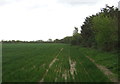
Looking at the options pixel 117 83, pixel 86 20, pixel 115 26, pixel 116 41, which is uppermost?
pixel 86 20

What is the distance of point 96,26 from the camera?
129 ft

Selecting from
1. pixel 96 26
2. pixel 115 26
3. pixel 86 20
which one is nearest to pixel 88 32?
pixel 86 20

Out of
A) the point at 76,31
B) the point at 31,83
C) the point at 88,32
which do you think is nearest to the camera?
the point at 31,83

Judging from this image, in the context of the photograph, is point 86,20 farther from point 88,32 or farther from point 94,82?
point 94,82

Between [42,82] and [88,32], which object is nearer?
[42,82]

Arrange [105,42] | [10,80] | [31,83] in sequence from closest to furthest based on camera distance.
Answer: [31,83] < [10,80] < [105,42]

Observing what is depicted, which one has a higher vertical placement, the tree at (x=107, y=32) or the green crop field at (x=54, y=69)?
the tree at (x=107, y=32)

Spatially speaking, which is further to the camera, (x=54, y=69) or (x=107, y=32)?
(x=107, y=32)

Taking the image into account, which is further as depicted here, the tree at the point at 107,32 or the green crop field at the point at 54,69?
the tree at the point at 107,32

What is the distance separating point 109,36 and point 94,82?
25.5 meters

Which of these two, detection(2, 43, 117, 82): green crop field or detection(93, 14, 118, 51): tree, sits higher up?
detection(93, 14, 118, 51): tree

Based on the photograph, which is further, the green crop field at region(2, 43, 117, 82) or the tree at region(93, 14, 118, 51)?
the tree at region(93, 14, 118, 51)

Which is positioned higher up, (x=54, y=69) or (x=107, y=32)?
(x=107, y=32)

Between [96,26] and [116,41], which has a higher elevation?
[96,26]
